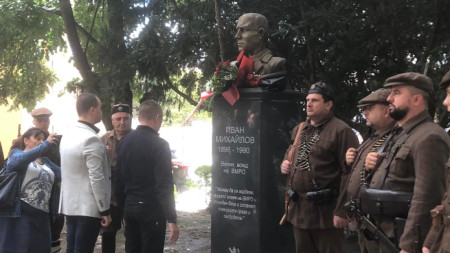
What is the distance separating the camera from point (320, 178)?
4.58 m

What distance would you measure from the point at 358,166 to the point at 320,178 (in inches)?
22.4

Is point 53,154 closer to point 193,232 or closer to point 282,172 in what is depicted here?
point 282,172

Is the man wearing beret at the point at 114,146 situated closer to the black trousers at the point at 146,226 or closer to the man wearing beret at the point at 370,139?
the black trousers at the point at 146,226

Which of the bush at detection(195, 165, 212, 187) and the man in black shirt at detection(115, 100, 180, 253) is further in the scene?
the bush at detection(195, 165, 212, 187)

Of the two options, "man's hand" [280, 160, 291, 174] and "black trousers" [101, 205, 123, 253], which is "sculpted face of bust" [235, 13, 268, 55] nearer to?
"man's hand" [280, 160, 291, 174]

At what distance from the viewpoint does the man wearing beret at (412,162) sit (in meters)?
3.15

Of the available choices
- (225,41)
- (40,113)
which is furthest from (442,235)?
(225,41)

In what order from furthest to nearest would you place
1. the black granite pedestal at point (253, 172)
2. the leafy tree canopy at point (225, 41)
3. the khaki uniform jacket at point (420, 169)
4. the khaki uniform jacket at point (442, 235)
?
the leafy tree canopy at point (225, 41) < the black granite pedestal at point (253, 172) < the khaki uniform jacket at point (420, 169) < the khaki uniform jacket at point (442, 235)

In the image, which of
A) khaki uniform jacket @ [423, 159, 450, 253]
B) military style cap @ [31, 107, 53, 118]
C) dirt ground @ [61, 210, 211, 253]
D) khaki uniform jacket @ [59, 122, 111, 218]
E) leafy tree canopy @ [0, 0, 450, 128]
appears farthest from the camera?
dirt ground @ [61, 210, 211, 253]

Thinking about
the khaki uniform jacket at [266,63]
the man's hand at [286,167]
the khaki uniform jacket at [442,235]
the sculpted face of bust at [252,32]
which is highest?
the sculpted face of bust at [252,32]

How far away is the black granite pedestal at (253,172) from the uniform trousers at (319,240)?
69cm

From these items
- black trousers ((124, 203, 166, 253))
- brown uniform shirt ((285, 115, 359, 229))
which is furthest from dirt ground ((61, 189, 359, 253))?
brown uniform shirt ((285, 115, 359, 229))

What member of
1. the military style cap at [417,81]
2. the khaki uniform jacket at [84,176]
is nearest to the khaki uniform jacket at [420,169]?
the military style cap at [417,81]

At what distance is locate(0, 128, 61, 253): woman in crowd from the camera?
197 inches
